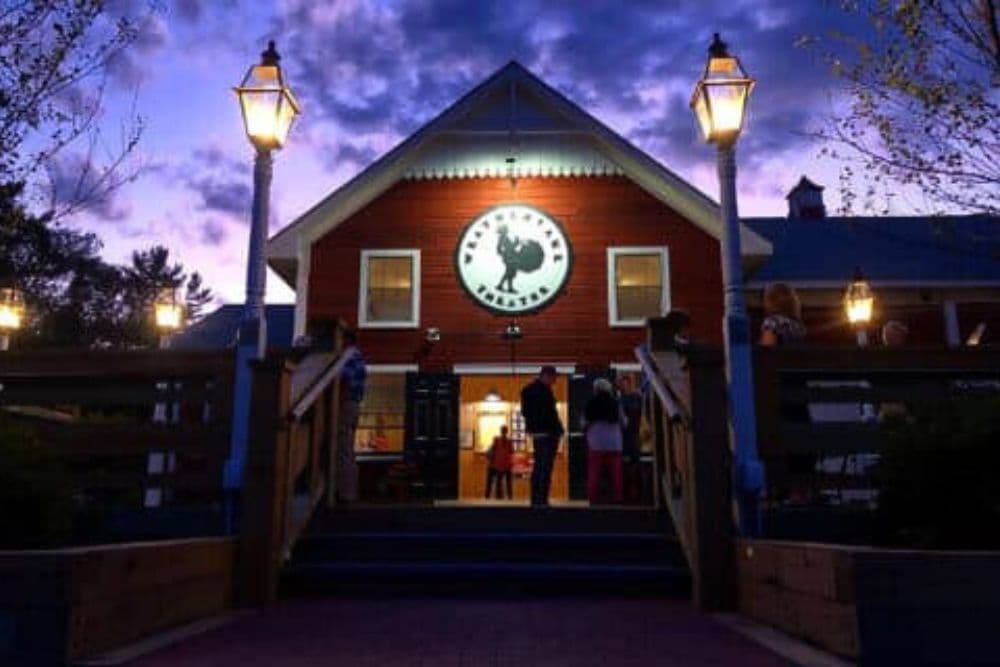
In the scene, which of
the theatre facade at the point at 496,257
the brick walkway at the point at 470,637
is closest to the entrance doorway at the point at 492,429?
the theatre facade at the point at 496,257

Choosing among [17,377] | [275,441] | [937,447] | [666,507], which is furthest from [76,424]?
[937,447]

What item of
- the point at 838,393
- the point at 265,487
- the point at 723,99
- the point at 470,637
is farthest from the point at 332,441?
the point at 723,99

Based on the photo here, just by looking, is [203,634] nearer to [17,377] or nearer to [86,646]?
[86,646]

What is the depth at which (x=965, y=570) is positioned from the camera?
346cm

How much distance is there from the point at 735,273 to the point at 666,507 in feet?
6.79

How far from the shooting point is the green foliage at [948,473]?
4.05 meters

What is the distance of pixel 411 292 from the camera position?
14047mm

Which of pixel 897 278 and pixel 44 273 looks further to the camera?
pixel 44 273

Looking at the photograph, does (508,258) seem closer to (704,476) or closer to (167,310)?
(167,310)

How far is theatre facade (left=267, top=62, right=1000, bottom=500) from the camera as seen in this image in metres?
13.7

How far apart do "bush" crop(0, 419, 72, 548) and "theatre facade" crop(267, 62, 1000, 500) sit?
28.8ft

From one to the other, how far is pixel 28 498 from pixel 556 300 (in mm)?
10129

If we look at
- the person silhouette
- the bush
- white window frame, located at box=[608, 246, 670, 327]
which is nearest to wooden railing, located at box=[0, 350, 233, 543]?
the bush

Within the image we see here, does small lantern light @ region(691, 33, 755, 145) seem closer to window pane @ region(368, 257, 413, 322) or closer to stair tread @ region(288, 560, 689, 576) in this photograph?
stair tread @ region(288, 560, 689, 576)
